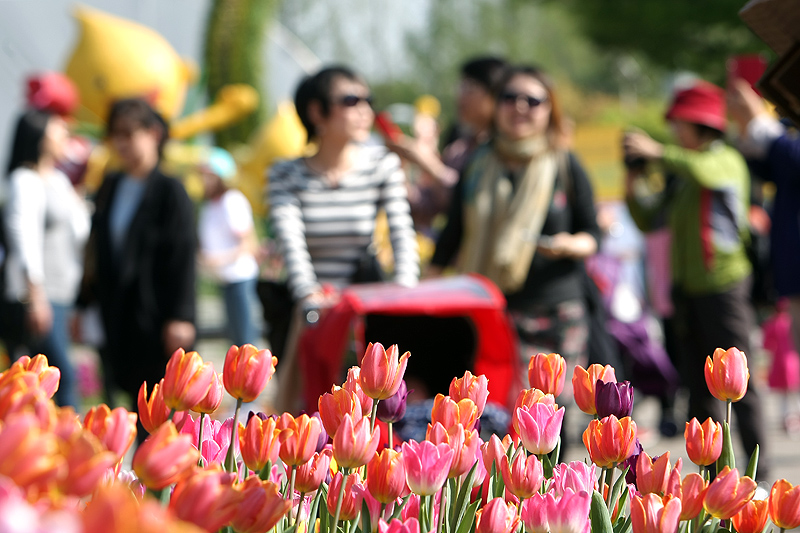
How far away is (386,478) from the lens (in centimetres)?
100

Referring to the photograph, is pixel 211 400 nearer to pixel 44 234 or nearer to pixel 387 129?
pixel 387 129

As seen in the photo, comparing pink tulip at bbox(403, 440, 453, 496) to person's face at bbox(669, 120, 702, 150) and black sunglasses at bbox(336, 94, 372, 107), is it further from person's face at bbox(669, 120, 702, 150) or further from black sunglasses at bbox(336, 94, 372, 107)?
person's face at bbox(669, 120, 702, 150)

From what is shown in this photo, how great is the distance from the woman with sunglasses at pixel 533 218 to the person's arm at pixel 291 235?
0.72 m

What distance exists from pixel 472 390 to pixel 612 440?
0.60ft

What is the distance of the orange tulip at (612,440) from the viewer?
1104mm

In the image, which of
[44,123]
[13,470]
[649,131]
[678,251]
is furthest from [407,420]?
[649,131]

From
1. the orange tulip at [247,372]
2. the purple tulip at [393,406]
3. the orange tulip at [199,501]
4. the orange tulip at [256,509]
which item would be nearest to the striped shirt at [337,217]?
the purple tulip at [393,406]

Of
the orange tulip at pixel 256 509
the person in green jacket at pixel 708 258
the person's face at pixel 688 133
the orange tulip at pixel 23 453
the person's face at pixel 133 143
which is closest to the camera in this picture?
the orange tulip at pixel 23 453

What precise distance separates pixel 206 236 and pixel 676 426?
3.85 metres

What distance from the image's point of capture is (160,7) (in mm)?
20922

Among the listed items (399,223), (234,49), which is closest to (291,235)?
(399,223)

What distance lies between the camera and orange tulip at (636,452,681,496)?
1.12 m

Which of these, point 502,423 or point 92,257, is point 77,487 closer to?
point 502,423

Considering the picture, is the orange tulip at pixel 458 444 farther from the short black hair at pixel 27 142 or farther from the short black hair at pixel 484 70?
the short black hair at pixel 27 142
